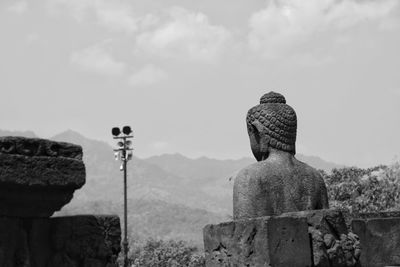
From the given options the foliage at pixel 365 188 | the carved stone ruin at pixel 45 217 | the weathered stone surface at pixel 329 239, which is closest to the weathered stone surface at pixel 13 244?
the carved stone ruin at pixel 45 217

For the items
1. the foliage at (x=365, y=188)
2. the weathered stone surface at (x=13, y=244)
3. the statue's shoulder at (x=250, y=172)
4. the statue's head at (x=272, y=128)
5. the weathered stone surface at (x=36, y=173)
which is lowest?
the weathered stone surface at (x=13, y=244)

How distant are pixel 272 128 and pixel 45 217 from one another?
3887 millimetres

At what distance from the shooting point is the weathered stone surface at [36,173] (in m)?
4.25

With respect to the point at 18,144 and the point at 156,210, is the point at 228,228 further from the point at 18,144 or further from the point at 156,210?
the point at 156,210

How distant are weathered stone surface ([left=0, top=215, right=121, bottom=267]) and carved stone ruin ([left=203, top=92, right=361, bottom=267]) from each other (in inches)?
92.5

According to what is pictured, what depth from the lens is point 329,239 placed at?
7297 mm

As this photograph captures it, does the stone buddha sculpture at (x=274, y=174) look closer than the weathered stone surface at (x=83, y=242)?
No

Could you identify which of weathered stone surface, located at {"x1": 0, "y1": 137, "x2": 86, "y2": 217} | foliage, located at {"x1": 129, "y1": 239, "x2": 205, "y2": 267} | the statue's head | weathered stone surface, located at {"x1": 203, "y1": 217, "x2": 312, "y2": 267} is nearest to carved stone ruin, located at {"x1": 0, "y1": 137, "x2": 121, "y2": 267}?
weathered stone surface, located at {"x1": 0, "y1": 137, "x2": 86, "y2": 217}

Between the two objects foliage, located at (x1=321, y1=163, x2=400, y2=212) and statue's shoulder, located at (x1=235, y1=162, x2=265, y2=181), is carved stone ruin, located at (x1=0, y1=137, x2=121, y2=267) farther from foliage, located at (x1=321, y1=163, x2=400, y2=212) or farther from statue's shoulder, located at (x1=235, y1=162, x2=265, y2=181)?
foliage, located at (x1=321, y1=163, x2=400, y2=212)

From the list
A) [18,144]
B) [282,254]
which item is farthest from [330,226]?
[18,144]

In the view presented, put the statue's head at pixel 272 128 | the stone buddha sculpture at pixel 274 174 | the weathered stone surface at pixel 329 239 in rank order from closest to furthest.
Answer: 1. the weathered stone surface at pixel 329 239
2. the stone buddha sculpture at pixel 274 174
3. the statue's head at pixel 272 128

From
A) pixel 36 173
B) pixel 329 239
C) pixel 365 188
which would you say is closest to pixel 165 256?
pixel 365 188

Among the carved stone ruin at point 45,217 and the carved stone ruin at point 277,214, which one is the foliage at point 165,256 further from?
the carved stone ruin at point 45,217

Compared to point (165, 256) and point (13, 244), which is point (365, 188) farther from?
point (13, 244)
